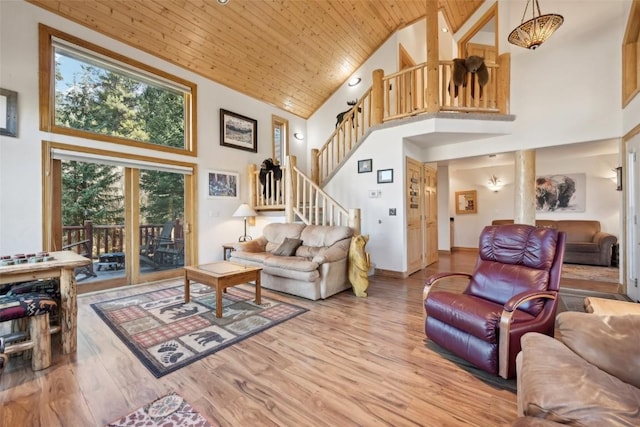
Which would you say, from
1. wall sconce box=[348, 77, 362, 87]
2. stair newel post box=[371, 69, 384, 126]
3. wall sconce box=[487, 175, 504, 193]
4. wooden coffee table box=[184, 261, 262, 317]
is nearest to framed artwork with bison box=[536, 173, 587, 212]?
wall sconce box=[487, 175, 504, 193]

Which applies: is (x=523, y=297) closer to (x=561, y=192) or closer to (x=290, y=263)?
(x=290, y=263)

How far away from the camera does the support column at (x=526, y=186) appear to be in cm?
462

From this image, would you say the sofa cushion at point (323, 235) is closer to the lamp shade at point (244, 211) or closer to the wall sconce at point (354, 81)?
the lamp shade at point (244, 211)

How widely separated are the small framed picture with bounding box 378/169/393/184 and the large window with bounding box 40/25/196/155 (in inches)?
141

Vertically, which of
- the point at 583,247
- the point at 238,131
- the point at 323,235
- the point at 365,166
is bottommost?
the point at 583,247

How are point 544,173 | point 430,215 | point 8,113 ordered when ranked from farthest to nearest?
point 544,173
point 430,215
point 8,113

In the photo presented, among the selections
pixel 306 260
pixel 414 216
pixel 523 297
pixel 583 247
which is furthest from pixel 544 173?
pixel 306 260

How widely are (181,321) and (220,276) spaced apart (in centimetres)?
63

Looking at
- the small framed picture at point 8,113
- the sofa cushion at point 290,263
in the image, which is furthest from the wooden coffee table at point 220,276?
the small framed picture at point 8,113

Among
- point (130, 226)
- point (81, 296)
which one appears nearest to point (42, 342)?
point (81, 296)

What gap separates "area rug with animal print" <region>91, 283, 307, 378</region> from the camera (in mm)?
2281

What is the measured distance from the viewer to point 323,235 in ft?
14.1

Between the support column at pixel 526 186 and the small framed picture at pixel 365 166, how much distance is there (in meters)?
2.55

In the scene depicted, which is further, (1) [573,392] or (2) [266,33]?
(2) [266,33]
